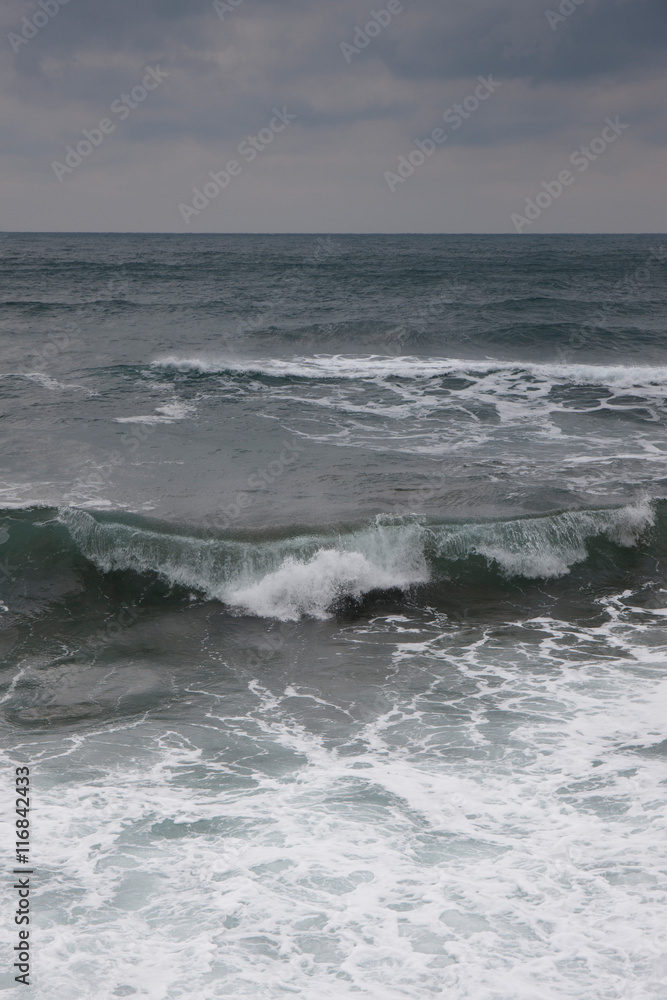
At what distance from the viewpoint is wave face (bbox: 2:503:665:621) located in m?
12.6

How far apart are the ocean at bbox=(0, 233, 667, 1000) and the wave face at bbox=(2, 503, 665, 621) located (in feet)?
0.16

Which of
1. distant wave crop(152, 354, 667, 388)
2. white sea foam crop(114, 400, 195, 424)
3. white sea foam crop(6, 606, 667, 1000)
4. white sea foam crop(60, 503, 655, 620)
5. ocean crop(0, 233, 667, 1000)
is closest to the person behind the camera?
white sea foam crop(6, 606, 667, 1000)

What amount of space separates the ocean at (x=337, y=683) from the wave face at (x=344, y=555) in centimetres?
5

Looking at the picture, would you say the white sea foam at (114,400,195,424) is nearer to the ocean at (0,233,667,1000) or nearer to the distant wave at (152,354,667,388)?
the ocean at (0,233,667,1000)

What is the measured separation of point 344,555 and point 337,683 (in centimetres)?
317

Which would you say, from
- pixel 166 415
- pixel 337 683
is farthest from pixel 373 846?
pixel 166 415

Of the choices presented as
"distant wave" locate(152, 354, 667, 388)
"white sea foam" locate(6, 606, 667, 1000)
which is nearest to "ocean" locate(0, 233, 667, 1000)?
"white sea foam" locate(6, 606, 667, 1000)

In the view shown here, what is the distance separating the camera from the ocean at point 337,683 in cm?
609

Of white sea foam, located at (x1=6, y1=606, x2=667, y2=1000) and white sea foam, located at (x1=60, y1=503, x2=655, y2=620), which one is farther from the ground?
white sea foam, located at (x1=60, y1=503, x2=655, y2=620)

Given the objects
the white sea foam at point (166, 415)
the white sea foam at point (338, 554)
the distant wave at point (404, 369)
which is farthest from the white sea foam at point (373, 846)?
the distant wave at point (404, 369)

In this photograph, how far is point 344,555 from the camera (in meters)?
13.0

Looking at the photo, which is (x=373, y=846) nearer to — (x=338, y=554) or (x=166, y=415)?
(x=338, y=554)

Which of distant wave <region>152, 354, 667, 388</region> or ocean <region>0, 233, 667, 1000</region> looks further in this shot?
distant wave <region>152, 354, 667, 388</region>

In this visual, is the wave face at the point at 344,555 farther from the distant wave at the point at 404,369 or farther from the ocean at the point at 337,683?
the distant wave at the point at 404,369
